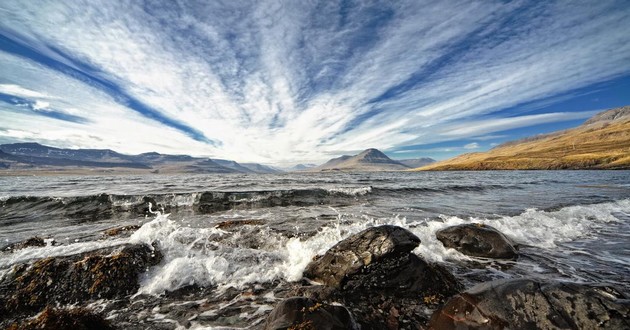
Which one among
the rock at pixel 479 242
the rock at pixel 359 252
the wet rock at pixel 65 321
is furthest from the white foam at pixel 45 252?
the rock at pixel 479 242

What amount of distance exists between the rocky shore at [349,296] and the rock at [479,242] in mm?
109

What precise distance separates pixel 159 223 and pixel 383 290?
1068cm

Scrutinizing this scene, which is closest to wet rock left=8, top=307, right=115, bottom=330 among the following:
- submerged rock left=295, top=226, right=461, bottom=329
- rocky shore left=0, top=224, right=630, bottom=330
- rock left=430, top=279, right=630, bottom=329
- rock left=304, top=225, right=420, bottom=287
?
rocky shore left=0, top=224, right=630, bottom=330

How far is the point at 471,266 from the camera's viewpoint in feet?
27.8

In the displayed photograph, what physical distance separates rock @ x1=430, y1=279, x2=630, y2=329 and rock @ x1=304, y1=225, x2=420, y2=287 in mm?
2290

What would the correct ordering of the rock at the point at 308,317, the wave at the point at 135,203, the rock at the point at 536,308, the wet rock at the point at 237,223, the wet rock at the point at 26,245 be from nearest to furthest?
the rock at the point at 536,308, the rock at the point at 308,317, the wet rock at the point at 26,245, the wet rock at the point at 237,223, the wave at the point at 135,203

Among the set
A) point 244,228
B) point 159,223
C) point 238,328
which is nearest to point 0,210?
point 159,223

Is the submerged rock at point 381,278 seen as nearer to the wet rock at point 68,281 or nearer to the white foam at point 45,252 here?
the wet rock at point 68,281

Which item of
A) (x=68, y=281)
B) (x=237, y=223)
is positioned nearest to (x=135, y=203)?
(x=237, y=223)

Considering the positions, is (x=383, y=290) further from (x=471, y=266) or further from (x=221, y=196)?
(x=221, y=196)

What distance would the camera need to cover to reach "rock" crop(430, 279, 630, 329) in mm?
4148

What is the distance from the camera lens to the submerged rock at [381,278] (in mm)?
6172

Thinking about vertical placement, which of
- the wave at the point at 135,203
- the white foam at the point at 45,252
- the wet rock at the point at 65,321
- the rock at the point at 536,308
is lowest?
the wave at the point at 135,203

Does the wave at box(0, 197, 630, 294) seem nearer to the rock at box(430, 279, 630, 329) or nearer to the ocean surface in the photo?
the ocean surface
